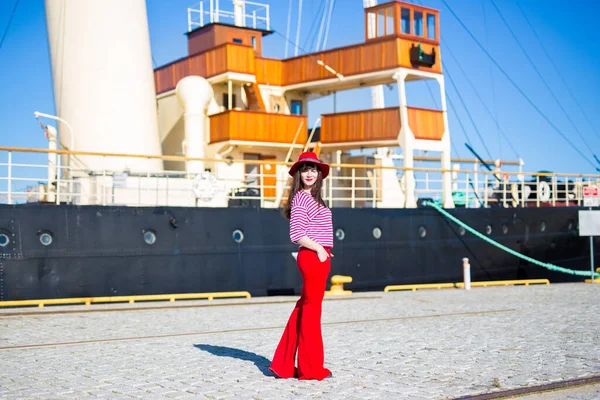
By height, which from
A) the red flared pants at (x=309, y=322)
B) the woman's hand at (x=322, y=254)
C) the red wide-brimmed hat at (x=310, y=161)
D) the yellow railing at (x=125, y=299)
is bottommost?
the yellow railing at (x=125, y=299)

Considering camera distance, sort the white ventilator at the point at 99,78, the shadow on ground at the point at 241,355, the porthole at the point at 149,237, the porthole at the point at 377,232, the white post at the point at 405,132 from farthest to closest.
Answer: the white post at the point at 405,132, the porthole at the point at 377,232, the white ventilator at the point at 99,78, the porthole at the point at 149,237, the shadow on ground at the point at 241,355

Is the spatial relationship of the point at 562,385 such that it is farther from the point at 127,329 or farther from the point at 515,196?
the point at 515,196

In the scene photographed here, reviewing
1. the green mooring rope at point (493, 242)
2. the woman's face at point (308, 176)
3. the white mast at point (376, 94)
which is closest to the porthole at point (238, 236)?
the green mooring rope at point (493, 242)

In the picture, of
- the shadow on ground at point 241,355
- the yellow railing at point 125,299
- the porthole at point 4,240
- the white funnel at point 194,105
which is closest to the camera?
the shadow on ground at point 241,355

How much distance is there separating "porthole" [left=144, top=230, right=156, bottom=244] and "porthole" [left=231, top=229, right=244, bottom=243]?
1.83m

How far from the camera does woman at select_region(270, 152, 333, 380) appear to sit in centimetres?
654

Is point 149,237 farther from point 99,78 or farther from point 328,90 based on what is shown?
point 328,90

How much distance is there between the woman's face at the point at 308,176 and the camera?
678cm

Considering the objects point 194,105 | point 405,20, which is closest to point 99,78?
point 194,105

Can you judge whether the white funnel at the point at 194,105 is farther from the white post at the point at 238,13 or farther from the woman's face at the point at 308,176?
the woman's face at the point at 308,176

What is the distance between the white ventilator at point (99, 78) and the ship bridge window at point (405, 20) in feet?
25.3

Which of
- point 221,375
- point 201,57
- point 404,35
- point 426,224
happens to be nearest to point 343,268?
point 426,224

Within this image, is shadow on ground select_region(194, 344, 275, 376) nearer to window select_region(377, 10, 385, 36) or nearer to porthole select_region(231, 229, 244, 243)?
porthole select_region(231, 229, 244, 243)

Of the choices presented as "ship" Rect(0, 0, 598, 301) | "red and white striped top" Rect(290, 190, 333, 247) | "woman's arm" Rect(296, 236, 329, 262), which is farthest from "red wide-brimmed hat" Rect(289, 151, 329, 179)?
"ship" Rect(0, 0, 598, 301)
